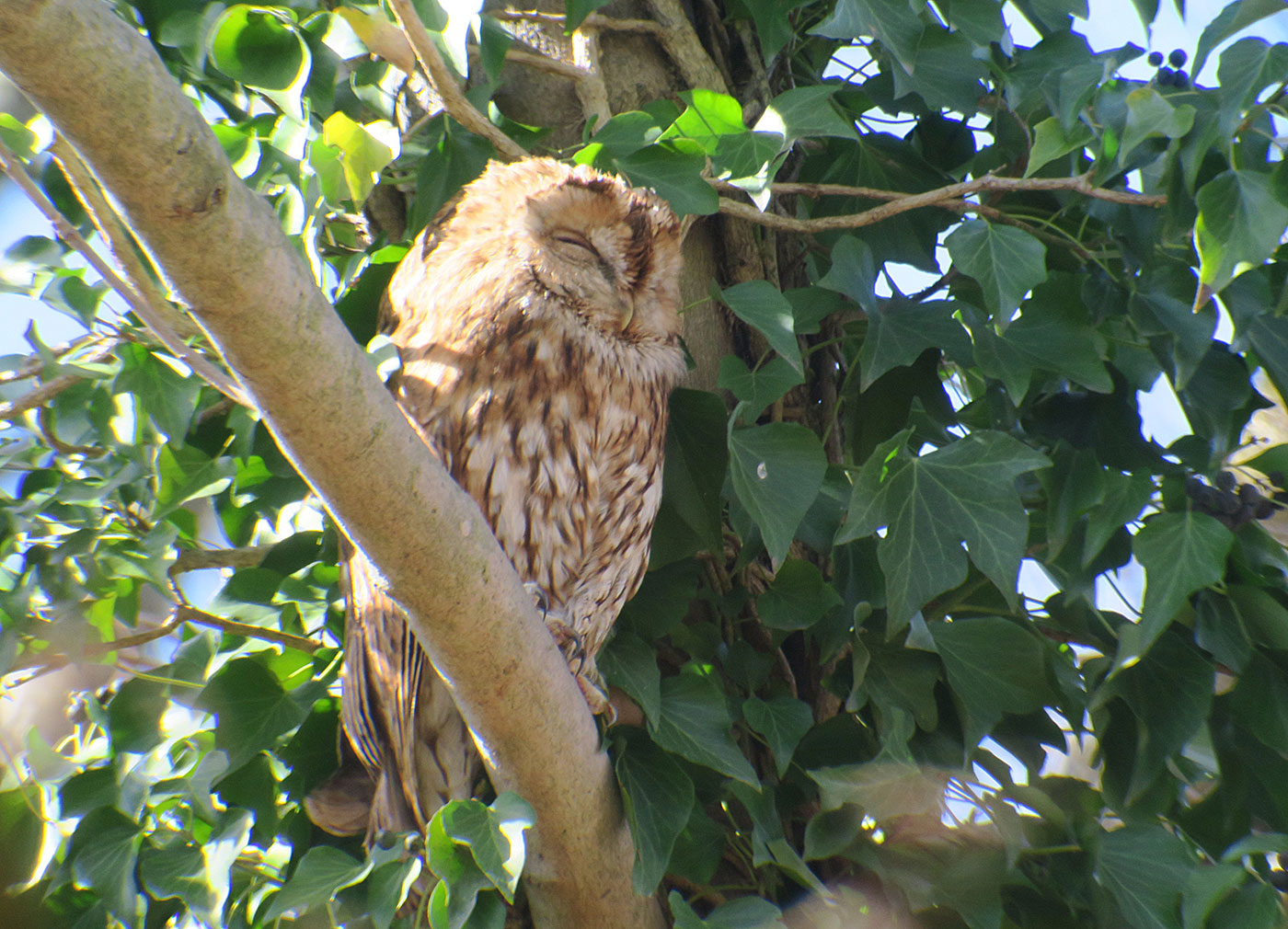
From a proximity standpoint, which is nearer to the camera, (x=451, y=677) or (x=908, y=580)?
(x=451, y=677)

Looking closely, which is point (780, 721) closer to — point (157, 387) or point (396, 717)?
point (396, 717)

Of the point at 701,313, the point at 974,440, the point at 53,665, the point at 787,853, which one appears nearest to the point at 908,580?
the point at 974,440

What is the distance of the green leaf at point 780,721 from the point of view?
54.3 inches

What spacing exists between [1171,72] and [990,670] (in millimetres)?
901

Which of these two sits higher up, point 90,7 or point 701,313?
point 90,7

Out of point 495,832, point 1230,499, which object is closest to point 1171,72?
point 1230,499

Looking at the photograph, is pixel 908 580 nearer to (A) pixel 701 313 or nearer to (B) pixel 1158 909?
(B) pixel 1158 909

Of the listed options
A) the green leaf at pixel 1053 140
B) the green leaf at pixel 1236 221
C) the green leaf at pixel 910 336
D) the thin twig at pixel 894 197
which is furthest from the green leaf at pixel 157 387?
the green leaf at pixel 1236 221

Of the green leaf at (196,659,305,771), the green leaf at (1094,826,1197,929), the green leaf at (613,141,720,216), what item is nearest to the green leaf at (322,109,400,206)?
the green leaf at (613,141,720,216)

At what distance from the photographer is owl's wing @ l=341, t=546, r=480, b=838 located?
54.4 inches

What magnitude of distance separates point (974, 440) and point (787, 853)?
0.57m

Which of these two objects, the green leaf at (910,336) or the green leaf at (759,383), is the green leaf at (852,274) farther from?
the green leaf at (759,383)

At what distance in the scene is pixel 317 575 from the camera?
1.61 meters

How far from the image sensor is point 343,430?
0.91 m
